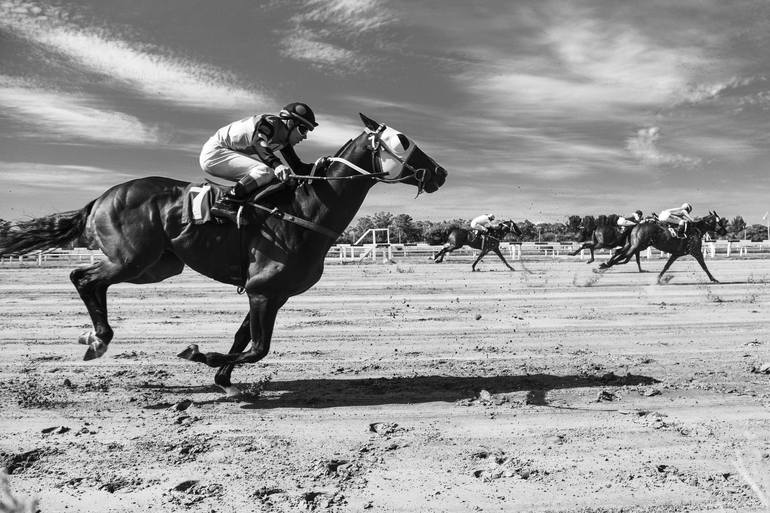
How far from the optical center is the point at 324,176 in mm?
5270

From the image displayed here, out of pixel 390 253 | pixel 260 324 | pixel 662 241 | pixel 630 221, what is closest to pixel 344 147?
pixel 260 324

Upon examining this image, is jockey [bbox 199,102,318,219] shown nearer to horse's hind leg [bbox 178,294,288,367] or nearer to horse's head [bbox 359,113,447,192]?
horse's head [bbox 359,113,447,192]

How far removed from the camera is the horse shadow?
503 cm

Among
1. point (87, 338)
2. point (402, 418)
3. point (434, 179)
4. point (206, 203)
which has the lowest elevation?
point (402, 418)

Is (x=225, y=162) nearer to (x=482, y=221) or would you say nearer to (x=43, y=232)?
(x=43, y=232)

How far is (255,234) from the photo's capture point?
16.8 feet

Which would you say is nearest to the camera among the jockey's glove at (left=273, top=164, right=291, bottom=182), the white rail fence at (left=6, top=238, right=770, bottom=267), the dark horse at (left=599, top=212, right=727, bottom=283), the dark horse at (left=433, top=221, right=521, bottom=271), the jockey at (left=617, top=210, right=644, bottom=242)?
the jockey's glove at (left=273, top=164, right=291, bottom=182)

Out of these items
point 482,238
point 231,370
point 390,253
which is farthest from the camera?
point 390,253

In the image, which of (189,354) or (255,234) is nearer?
(255,234)

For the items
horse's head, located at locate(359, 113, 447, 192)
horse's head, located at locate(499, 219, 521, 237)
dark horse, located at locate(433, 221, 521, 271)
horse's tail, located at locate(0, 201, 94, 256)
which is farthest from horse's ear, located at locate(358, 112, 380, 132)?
horse's head, located at locate(499, 219, 521, 237)

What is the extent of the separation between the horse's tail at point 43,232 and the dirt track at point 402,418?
1.35 m

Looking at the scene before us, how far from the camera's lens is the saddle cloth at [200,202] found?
16.9ft

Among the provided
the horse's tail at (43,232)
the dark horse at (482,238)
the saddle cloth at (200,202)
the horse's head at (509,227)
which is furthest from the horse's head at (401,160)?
the horse's head at (509,227)

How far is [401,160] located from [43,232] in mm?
3718
